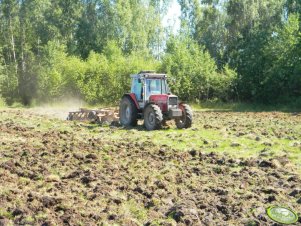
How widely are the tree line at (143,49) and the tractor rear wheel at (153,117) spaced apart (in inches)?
651

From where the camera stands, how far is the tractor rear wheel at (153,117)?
49.2ft

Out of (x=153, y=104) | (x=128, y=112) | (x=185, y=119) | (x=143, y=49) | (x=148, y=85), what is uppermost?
(x=143, y=49)

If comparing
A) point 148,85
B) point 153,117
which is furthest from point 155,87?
point 153,117

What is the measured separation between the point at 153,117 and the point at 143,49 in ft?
120

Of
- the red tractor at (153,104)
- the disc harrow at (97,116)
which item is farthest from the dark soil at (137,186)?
the disc harrow at (97,116)

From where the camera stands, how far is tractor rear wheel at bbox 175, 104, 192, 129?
1564 centimetres

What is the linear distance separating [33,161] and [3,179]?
1.81 m

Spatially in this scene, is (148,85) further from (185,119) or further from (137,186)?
(137,186)

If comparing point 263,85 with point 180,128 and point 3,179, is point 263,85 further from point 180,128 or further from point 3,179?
point 3,179

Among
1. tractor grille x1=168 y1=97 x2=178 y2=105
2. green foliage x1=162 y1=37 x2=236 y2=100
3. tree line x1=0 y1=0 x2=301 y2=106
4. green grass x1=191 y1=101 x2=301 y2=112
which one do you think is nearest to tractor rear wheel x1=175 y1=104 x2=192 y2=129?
tractor grille x1=168 y1=97 x2=178 y2=105

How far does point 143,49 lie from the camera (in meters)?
51.1

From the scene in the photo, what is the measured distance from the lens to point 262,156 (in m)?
10.2

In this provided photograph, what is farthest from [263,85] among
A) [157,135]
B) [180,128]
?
[157,135]

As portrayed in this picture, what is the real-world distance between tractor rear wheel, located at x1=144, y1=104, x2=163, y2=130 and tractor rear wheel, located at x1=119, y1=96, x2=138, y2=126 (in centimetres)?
82
